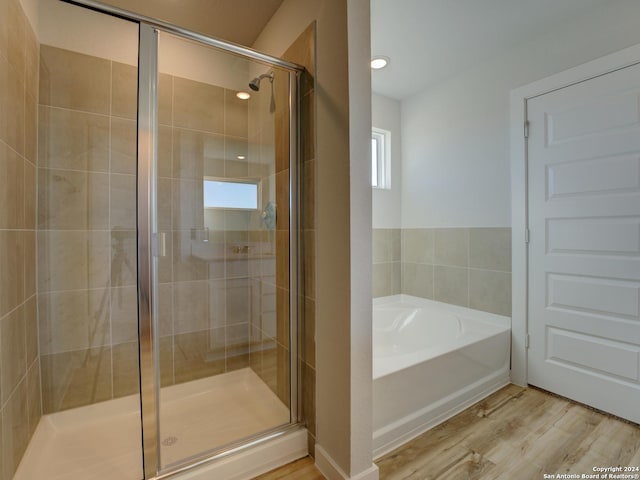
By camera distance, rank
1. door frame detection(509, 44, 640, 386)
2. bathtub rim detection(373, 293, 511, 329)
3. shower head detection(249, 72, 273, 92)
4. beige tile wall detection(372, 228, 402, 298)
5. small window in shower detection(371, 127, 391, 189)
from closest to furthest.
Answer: shower head detection(249, 72, 273, 92) < door frame detection(509, 44, 640, 386) < bathtub rim detection(373, 293, 511, 329) < beige tile wall detection(372, 228, 402, 298) < small window in shower detection(371, 127, 391, 189)

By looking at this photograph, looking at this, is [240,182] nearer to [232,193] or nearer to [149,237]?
[232,193]

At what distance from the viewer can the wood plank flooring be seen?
4.58 feet

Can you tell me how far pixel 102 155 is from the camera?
5.72 feet

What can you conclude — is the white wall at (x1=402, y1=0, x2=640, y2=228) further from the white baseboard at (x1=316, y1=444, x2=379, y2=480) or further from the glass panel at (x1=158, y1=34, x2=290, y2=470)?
the white baseboard at (x1=316, y1=444, x2=379, y2=480)

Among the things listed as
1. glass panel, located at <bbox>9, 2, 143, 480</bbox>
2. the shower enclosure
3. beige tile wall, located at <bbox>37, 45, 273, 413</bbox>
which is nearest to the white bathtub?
the shower enclosure

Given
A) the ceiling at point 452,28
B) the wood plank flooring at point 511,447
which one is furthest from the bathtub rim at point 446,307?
the ceiling at point 452,28

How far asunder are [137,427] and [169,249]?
1.01m

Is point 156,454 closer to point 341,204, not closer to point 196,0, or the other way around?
point 341,204

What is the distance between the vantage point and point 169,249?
158 centimetres

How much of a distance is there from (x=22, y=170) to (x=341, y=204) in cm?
144

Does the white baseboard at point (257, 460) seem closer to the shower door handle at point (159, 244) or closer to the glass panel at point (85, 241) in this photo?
the glass panel at point (85, 241)

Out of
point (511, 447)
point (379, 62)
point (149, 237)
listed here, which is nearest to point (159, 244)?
point (149, 237)

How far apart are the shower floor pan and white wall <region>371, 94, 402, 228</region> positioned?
182 centimetres

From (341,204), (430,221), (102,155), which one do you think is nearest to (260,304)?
(341,204)
